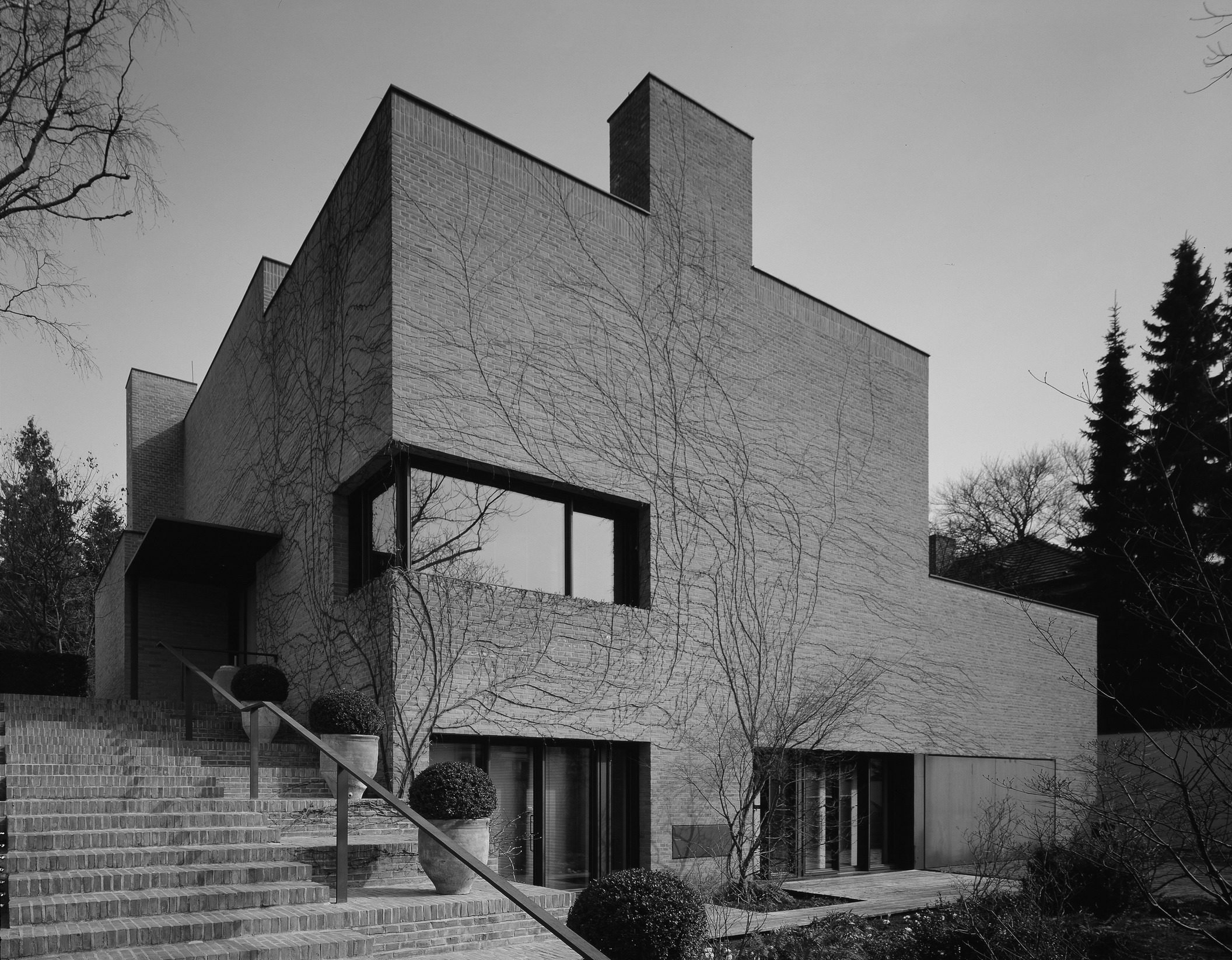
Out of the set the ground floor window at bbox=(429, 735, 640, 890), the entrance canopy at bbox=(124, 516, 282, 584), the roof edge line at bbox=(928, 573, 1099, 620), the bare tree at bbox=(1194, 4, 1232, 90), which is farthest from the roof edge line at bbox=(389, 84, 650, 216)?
the bare tree at bbox=(1194, 4, 1232, 90)

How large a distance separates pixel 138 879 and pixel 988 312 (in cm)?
940

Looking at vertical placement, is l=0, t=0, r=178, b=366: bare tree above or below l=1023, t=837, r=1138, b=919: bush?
above

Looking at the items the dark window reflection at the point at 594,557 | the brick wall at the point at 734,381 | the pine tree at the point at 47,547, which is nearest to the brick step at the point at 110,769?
the brick wall at the point at 734,381

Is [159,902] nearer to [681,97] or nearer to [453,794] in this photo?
[453,794]

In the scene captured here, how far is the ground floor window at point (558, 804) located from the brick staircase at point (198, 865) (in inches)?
75.1

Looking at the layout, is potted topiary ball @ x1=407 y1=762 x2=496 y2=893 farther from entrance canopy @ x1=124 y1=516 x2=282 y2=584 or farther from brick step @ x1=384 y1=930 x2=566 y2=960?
entrance canopy @ x1=124 y1=516 x2=282 y2=584

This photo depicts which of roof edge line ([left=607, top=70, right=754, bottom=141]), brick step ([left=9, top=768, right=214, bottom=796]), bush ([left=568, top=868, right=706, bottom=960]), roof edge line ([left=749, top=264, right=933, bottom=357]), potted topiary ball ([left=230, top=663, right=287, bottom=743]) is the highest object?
roof edge line ([left=607, top=70, right=754, bottom=141])

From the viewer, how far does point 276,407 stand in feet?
53.2

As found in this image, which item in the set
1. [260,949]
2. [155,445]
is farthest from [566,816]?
[155,445]

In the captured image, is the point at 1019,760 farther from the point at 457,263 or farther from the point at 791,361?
the point at 457,263

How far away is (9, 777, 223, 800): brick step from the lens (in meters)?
8.69

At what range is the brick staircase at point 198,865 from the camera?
6.48 m

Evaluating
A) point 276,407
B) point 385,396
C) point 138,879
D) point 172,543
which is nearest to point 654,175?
point 385,396

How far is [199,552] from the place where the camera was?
16359mm
